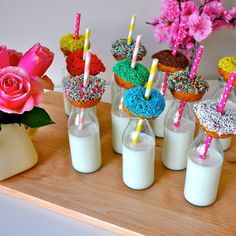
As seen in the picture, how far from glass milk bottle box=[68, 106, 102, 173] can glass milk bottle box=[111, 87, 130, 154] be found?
0.06m

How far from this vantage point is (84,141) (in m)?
0.78

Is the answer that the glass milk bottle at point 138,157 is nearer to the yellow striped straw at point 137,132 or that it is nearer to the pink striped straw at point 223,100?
the yellow striped straw at point 137,132

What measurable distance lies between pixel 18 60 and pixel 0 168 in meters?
0.25

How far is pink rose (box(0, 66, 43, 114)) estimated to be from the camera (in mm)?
668

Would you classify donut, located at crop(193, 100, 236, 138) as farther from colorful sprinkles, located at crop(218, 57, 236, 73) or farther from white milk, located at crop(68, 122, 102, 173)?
white milk, located at crop(68, 122, 102, 173)

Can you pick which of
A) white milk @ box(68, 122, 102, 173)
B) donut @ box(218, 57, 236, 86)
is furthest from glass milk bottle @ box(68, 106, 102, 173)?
donut @ box(218, 57, 236, 86)

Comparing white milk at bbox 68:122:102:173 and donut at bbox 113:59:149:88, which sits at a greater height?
donut at bbox 113:59:149:88

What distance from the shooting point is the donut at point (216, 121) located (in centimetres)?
60

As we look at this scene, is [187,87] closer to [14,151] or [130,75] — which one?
[130,75]

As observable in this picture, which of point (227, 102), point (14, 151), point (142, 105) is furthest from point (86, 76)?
point (227, 102)

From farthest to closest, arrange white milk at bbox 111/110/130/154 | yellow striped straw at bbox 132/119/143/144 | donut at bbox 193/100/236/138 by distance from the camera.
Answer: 1. white milk at bbox 111/110/130/154
2. yellow striped straw at bbox 132/119/143/144
3. donut at bbox 193/100/236/138

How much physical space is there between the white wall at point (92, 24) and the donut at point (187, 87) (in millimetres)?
466

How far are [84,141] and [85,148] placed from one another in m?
0.02

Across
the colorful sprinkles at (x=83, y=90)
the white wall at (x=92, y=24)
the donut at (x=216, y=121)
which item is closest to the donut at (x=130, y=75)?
the colorful sprinkles at (x=83, y=90)
